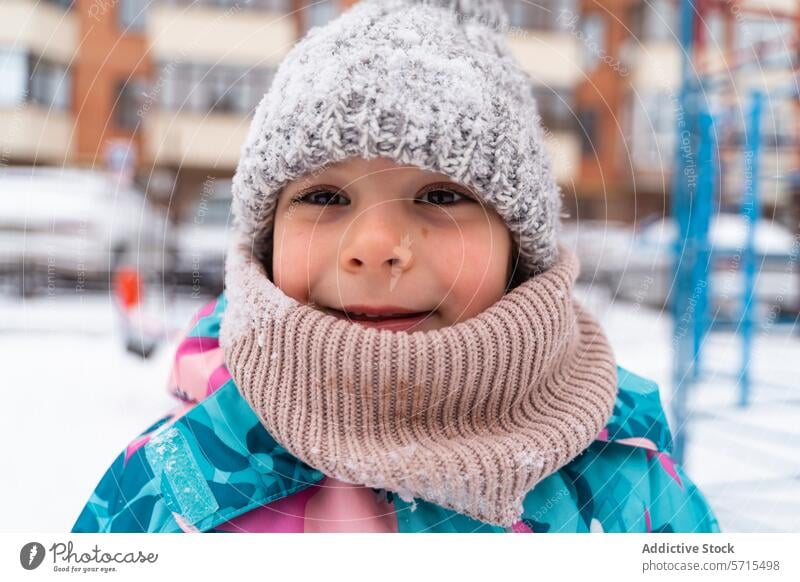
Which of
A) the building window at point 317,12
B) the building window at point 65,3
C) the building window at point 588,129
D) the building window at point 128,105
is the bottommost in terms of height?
the building window at point 588,129

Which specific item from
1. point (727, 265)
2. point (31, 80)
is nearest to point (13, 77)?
point (31, 80)

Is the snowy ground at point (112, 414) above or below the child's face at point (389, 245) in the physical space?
below

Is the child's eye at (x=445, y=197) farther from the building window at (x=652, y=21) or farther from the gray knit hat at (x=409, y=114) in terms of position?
the building window at (x=652, y=21)

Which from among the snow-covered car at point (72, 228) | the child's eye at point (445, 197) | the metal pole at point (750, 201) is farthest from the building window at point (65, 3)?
the metal pole at point (750, 201)

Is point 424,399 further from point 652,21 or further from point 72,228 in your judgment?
point 652,21
